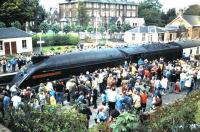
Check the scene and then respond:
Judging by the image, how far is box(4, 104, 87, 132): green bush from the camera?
11.8 meters

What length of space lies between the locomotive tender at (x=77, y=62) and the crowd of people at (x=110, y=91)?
133 cm

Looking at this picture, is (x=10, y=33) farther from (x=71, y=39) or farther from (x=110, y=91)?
(x=110, y=91)

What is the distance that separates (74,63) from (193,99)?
1180 cm

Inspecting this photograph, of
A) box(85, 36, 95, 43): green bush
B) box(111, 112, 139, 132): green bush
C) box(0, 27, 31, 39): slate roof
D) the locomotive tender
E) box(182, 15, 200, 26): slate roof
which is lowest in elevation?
box(111, 112, 139, 132): green bush

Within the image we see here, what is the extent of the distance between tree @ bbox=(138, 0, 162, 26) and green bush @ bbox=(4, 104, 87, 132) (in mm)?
99400

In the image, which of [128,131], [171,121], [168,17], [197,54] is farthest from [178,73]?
[168,17]

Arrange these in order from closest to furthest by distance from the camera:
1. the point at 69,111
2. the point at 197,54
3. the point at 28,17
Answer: the point at 69,111 < the point at 197,54 < the point at 28,17

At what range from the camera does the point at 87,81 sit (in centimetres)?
1950

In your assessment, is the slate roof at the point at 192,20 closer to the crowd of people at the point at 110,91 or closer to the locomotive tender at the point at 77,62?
the locomotive tender at the point at 77,62

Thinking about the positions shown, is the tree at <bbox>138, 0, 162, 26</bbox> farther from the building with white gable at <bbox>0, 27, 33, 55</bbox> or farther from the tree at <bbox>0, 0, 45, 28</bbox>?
the building with white gable at <bbox>0, 27, 33, 55</bbox>

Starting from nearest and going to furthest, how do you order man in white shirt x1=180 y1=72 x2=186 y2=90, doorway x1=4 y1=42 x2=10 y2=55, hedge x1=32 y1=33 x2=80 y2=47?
man in white shirt x1=180 y1=72 x2=186 y2=90 < doorway x1=4 y1=42 x2=10 y2=55 < hedge x1=32 y1=33 x2=80 y2=47

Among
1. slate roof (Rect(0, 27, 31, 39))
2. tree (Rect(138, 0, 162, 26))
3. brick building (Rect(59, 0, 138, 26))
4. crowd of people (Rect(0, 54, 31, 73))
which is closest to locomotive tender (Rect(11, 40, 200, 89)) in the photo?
crowd of people (Rect(0, 54, 31, 73))

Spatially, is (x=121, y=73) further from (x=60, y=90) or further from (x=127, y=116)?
(x=127, y=116)

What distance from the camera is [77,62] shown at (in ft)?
81.5
